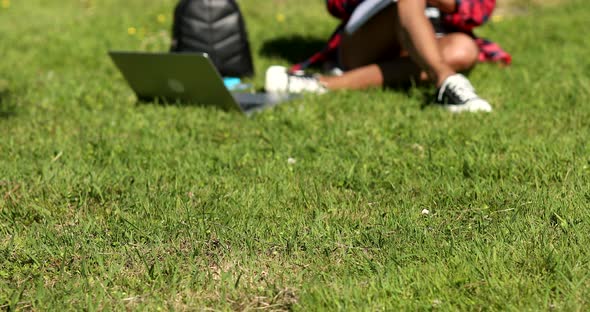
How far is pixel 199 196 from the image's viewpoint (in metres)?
2.62

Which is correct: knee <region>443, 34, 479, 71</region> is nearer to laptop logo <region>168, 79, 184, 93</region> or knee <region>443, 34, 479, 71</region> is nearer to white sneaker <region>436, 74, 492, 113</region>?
white sneaker <region>436, 74, 492, 113</region>

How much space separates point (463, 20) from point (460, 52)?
186 millimetres

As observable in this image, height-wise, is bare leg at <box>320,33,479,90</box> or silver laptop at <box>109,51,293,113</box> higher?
silver laptop at <box>109,51,293,113</box>

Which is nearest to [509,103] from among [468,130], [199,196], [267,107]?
[468,130]

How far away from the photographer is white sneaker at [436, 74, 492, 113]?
11.9 feet

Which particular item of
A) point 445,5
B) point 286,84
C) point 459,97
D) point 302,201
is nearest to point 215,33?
point 286,84

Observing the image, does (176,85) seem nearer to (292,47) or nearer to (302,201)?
(302,201)

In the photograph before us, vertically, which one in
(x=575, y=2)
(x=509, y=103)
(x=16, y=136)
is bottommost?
(x=575, y=2)

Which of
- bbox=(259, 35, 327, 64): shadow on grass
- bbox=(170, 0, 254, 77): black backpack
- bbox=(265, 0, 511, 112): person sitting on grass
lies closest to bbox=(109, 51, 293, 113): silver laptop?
bbox=(265, 0, 511, 112): person sitting on grass

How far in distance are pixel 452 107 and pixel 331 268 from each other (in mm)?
1813

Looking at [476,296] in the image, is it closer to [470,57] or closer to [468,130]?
[468,130]

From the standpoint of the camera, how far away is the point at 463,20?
424cm

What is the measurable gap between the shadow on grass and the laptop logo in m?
1.67

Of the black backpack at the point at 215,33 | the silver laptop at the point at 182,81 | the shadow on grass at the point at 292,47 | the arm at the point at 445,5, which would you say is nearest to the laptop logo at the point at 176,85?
the silver laptop at the point at 182,81
